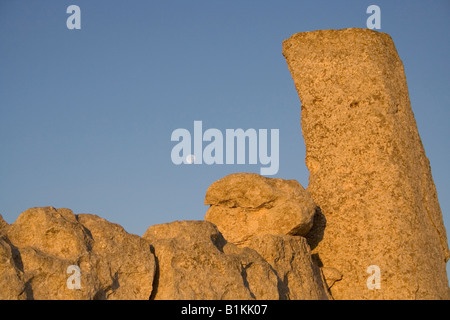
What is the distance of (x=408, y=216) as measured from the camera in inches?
349

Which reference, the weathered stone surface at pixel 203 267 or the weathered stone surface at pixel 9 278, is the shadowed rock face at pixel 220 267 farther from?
the weathered stone surface at pixel 9 278

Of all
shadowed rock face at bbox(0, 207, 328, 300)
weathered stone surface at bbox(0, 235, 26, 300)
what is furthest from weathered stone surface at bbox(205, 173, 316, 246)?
weathered stone surface at bbox(0, 235, 26, 300)

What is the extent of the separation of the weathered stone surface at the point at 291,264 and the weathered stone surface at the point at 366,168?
0.90m

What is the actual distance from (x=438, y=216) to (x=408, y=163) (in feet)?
3.47

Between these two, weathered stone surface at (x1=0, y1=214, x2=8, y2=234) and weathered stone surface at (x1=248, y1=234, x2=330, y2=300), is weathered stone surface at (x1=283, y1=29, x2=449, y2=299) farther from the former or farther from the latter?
weathered stone surface at (x1=0, y1=214, x2=8, y2=234)

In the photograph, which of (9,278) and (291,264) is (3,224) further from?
(291,264)

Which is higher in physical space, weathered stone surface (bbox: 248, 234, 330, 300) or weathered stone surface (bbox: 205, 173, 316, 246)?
weathered stone surface (bbox: 205, 173, 316, 246)

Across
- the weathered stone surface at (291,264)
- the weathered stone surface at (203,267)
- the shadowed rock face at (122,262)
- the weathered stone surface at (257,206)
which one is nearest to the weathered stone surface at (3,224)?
the shadowed rock face at (122,262)

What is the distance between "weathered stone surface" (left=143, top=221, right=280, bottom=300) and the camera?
6.61 metres

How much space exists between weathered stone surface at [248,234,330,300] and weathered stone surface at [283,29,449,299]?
0.90 metres

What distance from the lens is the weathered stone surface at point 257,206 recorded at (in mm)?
8695
